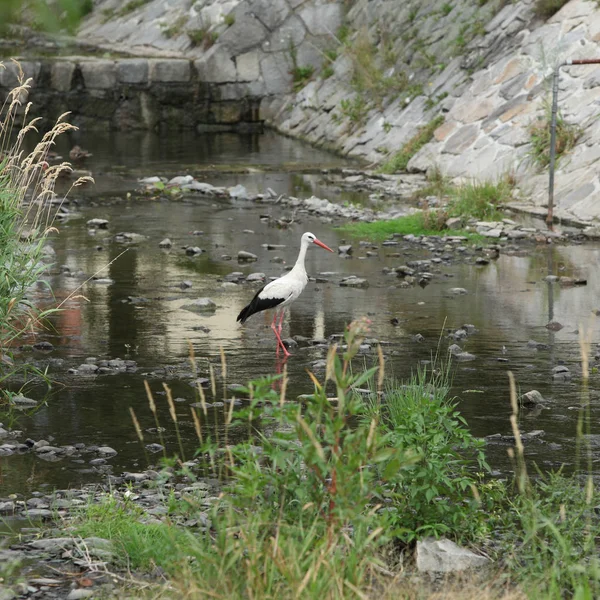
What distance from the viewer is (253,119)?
36.7 metres

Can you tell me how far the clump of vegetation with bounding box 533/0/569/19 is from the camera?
2403 centimetres

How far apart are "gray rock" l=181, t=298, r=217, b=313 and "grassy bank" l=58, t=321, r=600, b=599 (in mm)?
5729

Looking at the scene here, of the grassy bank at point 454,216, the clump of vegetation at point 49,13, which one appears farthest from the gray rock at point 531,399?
the grassy bank at point 454,216

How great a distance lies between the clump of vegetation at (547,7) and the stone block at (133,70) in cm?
1480

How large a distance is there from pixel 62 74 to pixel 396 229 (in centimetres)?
2070

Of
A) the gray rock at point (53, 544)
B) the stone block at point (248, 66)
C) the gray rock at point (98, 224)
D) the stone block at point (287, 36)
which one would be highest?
the stone block at point (287, 36)

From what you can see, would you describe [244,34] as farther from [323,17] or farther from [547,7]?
[547,7]

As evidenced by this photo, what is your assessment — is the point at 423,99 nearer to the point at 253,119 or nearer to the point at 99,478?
the point at 253,119

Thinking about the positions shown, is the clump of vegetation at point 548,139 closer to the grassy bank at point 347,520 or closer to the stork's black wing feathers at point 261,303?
the stork's black wing feathers at point 261,303

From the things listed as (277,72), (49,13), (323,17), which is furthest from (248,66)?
(49,13)

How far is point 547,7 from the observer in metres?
24.3

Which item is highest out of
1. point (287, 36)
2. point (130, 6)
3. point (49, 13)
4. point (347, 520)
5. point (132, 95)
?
point (130, 6)

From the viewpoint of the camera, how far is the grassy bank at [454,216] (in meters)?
17.6

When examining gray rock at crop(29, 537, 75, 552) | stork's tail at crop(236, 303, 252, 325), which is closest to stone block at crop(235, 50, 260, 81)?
stork's tail at crop(236, 303, 252, 325)
